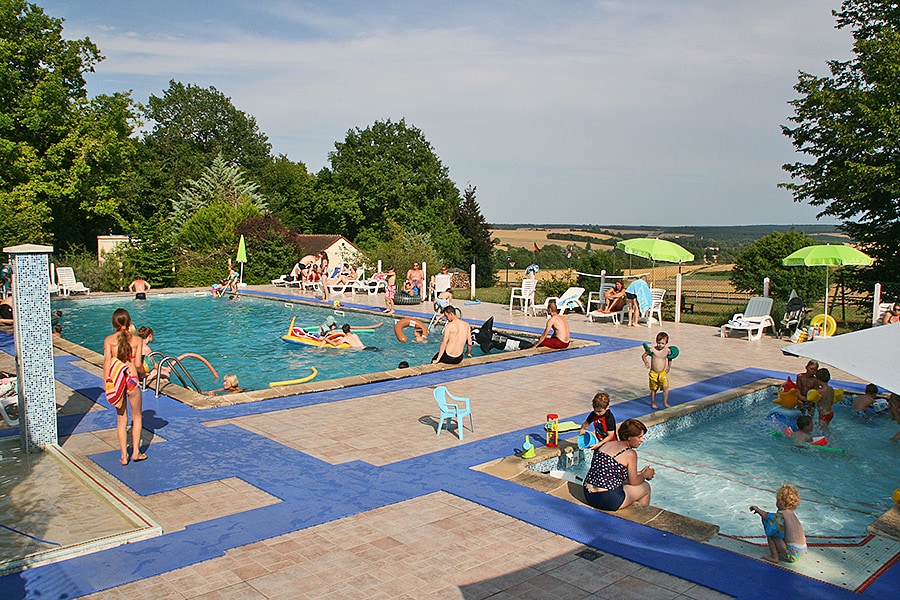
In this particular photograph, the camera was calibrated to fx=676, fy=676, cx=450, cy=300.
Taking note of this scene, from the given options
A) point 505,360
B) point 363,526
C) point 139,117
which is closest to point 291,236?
point 139,117

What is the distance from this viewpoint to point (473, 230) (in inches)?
1791

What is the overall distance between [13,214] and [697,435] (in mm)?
25454

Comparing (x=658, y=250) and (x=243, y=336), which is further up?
(x=658, y=250)

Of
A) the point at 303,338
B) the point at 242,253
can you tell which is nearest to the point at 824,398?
the point at 303,338

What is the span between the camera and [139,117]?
3191cm

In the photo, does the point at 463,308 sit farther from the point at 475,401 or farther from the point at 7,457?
the point at 7,457

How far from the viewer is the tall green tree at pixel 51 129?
26.1 metres

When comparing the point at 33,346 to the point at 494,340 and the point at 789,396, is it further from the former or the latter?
the point at 494,340

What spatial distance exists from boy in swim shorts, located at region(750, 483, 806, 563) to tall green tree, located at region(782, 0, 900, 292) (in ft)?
49.7

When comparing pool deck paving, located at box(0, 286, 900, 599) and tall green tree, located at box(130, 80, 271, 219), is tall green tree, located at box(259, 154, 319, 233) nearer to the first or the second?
tall green tree, located at box(130, 80, 271, 219)

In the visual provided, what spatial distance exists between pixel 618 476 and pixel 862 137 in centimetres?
1615

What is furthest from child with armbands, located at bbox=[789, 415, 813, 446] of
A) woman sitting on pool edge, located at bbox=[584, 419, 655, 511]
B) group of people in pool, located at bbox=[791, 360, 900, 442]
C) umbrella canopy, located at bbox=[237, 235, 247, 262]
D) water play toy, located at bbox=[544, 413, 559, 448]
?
umbrella canopy, located at bbox=[237, 235, 247, 262]

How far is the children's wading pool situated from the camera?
1320 centimetres

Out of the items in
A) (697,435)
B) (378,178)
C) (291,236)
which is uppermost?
(378,178)
